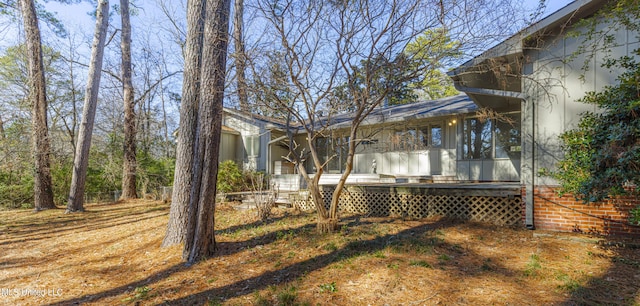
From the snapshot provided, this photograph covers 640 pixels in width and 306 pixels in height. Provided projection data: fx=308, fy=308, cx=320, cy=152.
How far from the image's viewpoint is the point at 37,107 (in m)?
10.7

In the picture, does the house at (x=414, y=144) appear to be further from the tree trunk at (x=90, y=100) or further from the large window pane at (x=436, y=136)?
the tree trunk at (x=90, y=100)

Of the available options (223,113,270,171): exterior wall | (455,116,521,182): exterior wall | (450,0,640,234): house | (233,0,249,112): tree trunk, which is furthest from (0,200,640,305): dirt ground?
(223,113,270,171): exterior wall

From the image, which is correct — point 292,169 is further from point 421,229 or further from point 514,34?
point 514,34

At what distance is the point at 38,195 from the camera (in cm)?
1062

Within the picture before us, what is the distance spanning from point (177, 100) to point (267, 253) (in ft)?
61.1

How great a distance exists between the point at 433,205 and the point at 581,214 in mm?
2563

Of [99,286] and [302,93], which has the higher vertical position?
[302,93]

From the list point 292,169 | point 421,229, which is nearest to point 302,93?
point 421,229

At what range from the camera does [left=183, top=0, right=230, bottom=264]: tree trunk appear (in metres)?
4.96

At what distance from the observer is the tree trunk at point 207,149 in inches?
195

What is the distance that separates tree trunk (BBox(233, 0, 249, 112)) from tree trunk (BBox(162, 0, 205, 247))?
671 mm

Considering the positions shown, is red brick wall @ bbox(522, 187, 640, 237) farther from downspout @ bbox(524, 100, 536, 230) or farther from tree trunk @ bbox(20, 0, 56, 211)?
tree trunk @ bbox(20, 0, 56, 211)

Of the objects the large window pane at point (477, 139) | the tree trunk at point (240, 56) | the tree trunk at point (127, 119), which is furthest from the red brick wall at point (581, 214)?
the tree trunk at point (127, 119)

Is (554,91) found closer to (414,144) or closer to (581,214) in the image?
(581,214)
